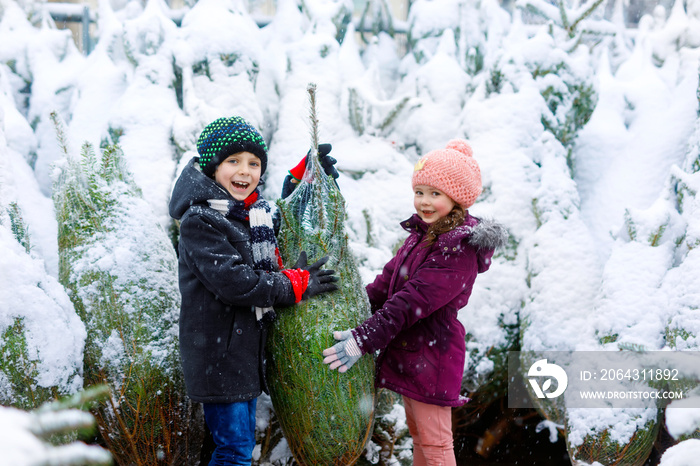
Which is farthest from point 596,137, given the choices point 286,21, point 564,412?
point 286,21

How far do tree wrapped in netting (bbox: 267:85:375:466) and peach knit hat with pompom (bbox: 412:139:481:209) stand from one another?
415 mm

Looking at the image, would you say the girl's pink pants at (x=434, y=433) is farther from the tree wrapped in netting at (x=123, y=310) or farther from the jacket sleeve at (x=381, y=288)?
the tree wrapped in netting at (x=123, y=310)

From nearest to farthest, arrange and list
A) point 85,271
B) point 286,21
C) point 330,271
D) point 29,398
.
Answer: point 29,398, point 330,271, point 85,271, point 286,21

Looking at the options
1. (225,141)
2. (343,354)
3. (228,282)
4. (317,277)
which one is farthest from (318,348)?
(225,141)

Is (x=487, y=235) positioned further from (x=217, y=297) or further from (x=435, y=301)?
(x=217, y=297)

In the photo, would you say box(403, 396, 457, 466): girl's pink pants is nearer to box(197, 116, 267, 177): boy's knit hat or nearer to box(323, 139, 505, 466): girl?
box(323, 139, 505, 466): girl

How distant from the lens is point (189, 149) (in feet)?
10.2

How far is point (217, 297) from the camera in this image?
73.0 inches

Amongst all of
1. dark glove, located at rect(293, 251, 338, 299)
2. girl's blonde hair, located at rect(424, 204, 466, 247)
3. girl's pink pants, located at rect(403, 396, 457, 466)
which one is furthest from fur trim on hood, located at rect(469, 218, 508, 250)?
girl's pink pants, located at rect(403, 396, 457, 466)

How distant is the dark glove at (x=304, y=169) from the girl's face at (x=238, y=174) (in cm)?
20

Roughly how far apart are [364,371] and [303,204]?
0.73m

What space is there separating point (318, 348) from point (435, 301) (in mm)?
511

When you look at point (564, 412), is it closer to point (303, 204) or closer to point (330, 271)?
point (330, 271)

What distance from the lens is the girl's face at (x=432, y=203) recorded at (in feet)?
6.92
